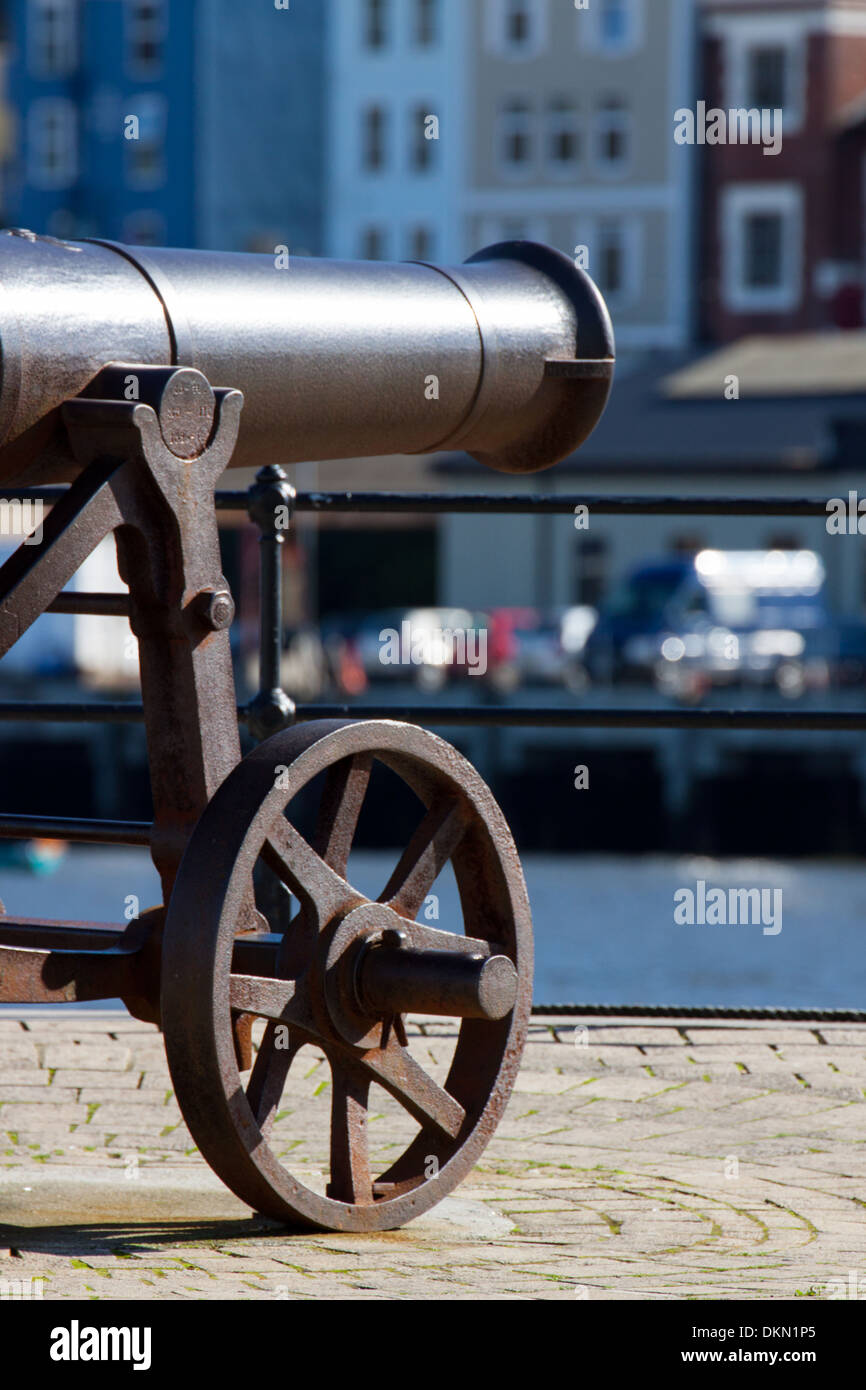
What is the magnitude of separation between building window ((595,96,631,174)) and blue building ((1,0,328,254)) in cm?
738

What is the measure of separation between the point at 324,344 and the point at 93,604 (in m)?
0.59

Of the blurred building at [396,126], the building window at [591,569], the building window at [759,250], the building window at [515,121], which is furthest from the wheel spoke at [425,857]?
the building window at [515,121]

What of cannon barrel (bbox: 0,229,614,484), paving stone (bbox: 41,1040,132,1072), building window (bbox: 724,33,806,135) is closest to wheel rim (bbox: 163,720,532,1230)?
cannon barrel (bbox: 0,229,614,484)

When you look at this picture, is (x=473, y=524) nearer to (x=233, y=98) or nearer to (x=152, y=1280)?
(x=233, y=98)

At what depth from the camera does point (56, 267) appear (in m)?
3.74

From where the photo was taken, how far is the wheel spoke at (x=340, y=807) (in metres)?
3.90

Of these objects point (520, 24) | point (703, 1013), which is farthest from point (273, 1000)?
point (520, 24)

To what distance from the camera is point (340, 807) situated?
393cm

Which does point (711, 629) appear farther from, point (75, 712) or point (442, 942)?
point (442, 942)

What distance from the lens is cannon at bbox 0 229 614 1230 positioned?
3646 mm

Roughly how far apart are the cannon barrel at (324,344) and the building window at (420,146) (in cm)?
5377

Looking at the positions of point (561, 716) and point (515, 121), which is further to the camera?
point (515, 121)

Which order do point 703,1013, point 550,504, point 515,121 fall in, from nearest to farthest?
point 550,504
point 703,1013
point 515,121

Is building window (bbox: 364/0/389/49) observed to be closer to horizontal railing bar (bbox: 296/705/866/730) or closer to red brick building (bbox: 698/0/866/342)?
red brick building (bbox: 698/0/866/342)
